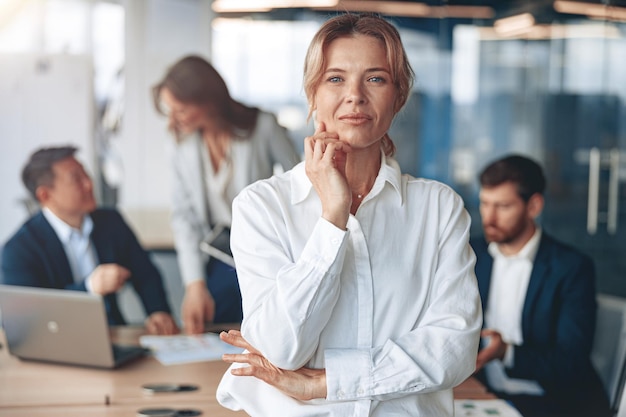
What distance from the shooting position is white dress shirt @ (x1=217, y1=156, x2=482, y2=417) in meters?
1.67

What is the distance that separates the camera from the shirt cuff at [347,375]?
1.71 m

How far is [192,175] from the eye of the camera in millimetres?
4191

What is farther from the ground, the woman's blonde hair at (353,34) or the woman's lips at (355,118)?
the woman's blonde hair at (353,34)

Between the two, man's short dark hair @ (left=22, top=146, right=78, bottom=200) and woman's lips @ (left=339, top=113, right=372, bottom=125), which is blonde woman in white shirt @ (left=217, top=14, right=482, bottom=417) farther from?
man's short dark hair @ (left=22, top=146, right=78, bottom=200)

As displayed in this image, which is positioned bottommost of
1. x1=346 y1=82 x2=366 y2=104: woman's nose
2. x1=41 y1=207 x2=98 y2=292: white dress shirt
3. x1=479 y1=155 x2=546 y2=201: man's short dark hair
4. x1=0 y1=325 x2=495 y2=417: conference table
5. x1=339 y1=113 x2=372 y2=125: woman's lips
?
x1=0 y1=325 x2=495 y2=417: conference table

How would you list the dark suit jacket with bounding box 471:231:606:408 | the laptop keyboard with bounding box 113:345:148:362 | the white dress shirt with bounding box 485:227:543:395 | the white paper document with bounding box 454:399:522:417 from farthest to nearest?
1. the white dress shirt with bounding box 485:227:543:395
2. the dark suit jacket with bounding box 471:231:606:408
3. the laptop keyboard with bounding box 113:345:148:362
4. the white paper document with bounding box 454:399:522:417

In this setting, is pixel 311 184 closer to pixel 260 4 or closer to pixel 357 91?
pixel 357 91

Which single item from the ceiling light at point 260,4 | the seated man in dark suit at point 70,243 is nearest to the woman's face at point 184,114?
the seated man in dark suit at point 70,243

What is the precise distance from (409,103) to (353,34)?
414cm

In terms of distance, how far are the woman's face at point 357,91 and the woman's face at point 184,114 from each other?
234 centimetres

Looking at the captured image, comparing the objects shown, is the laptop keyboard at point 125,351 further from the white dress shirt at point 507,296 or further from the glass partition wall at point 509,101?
the glass partition wall at point 509,101

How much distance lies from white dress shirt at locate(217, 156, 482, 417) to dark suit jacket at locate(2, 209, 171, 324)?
2241mm

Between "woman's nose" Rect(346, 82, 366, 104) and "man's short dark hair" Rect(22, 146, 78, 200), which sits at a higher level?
"woman's nose" Rect(346, 82, 366, 104)

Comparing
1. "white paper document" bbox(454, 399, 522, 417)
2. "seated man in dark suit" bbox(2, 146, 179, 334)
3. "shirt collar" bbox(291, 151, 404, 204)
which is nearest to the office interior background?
"seated man in dark suit" bbox(2, 146, 179, 334)
